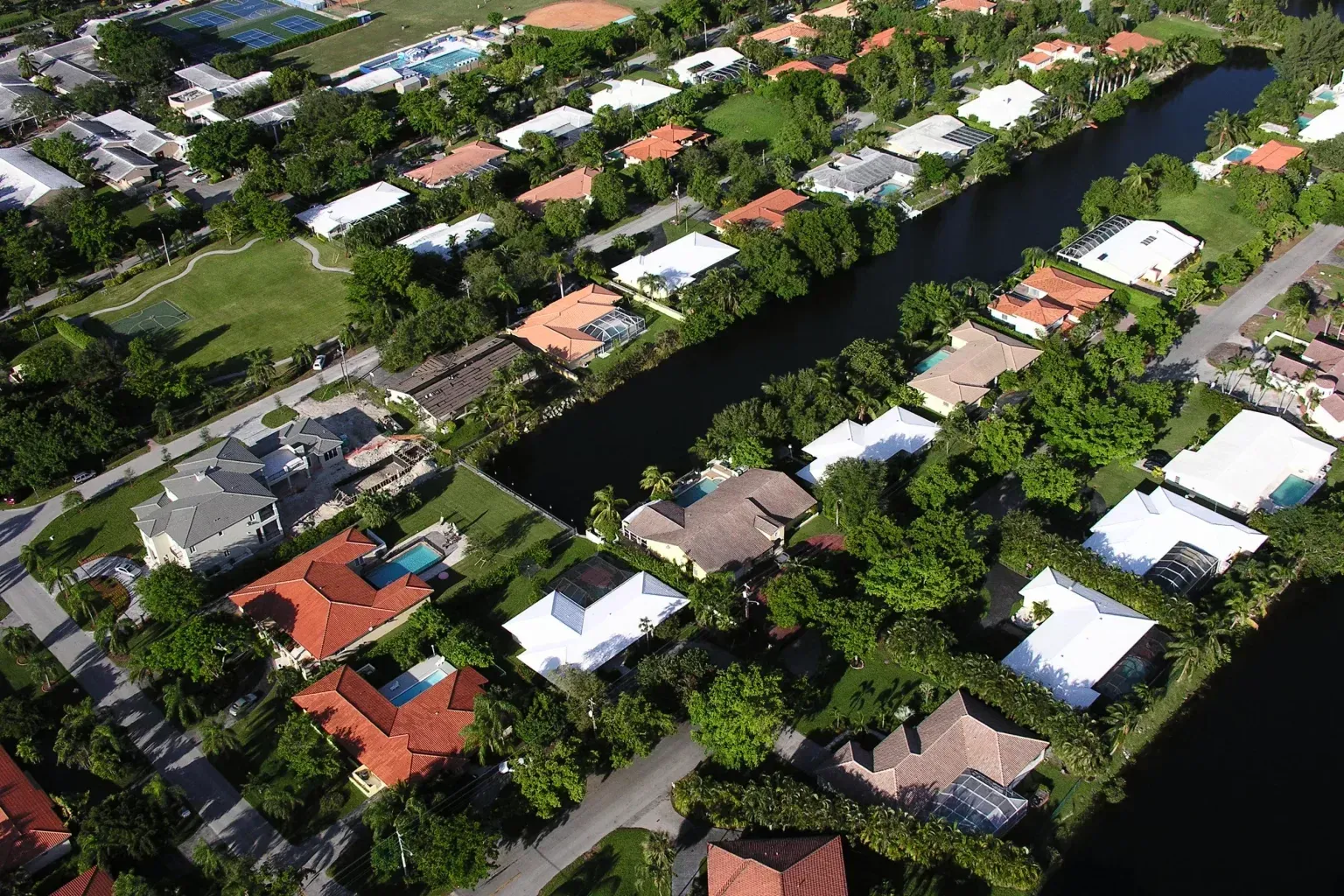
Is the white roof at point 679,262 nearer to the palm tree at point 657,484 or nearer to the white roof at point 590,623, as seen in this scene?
the palm tree at point 657,484

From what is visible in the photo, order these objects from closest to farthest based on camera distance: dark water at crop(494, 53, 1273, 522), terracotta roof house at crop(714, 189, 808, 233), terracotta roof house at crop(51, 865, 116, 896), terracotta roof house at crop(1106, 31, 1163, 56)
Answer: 1. terracotta roof house at crop(51, 865, 116, 896)
2. dark water at crop(494, 53, 1273, 522)
3. terracotta roof house at crop(714, 189, 808, 233)
4. terracotta roof house at crop(1106, 31, 1163, 56)

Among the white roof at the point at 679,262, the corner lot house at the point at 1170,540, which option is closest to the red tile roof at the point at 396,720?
the corner lot house at the point at 1170,540

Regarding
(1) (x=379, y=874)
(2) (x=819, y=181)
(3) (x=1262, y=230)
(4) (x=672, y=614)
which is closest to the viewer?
(1) (x=379, y=874)

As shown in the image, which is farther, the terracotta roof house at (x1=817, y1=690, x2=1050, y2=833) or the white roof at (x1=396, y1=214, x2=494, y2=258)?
the white roof at (x1=396, y1=214, x2=494, y2=258)

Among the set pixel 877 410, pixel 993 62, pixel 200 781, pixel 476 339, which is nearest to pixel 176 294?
pixel 476 339

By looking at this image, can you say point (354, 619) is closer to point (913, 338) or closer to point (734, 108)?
point (913, 338)

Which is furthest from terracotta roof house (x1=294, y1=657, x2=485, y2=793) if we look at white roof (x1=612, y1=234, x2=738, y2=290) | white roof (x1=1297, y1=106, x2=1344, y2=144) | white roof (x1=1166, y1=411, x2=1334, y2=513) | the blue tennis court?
the blue tennis court

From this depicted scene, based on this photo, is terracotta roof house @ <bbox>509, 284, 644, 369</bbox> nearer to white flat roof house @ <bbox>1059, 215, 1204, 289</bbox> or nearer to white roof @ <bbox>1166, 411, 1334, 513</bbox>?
white flat roof house @ <bbox>1059, 215, 1204, 289</bbox>
